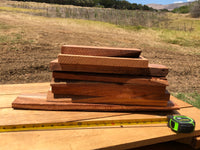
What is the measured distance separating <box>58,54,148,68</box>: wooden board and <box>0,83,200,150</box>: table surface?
0.48 m

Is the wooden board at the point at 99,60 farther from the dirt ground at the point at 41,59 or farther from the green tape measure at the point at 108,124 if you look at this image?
the dirt ground at the point at 41,59

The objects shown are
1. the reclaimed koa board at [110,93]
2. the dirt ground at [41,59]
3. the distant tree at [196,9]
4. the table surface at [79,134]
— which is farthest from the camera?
the distant tree at [196,9]

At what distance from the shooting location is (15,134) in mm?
1256

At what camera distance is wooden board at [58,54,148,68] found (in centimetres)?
146

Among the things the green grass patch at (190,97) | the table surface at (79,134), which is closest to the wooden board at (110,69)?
the table surface at (79,134)

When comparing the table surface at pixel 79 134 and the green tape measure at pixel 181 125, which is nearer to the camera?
the table surface at pixel 79 134

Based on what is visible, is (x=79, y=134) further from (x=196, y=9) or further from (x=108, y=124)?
(x=196, y=9)

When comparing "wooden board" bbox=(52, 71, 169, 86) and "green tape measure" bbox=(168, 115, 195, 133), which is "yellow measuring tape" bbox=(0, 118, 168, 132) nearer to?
"green tape measure" bbox=(168, 115, 195, 133)

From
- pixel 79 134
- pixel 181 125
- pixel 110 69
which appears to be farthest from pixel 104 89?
pixel 181 125

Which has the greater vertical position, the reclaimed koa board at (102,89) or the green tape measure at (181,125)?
the reclaimed koa board at (102,89)

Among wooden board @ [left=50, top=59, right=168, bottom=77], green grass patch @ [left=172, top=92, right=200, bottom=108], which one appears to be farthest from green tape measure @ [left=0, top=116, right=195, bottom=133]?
green grass patch @ [left=172, top=92, right=200, bottom=108]

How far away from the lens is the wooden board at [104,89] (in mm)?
1553

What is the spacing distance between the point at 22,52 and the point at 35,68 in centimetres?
192

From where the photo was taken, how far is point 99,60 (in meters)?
1.47
